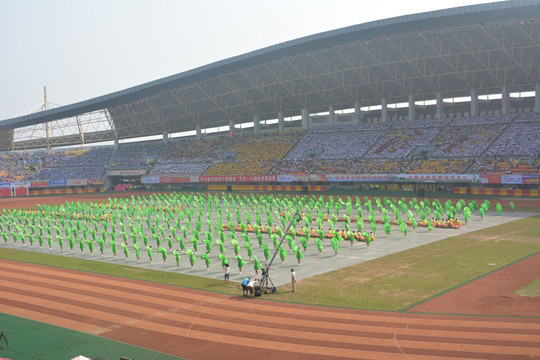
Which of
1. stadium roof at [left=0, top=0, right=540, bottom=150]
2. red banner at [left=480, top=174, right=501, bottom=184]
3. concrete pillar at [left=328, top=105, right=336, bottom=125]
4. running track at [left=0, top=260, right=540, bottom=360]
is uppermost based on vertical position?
stadium roof at [left=0, top=0, right=540, bottom=150]

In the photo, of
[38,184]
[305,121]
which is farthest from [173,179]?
[38,184]

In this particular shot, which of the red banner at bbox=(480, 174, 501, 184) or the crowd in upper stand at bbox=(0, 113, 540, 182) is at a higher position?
the crowd in upper stand at bbox=(0, 113, 540, 182)

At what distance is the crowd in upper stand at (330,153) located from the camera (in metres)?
73.6

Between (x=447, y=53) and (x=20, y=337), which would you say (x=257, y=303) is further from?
(x=447, y=53)

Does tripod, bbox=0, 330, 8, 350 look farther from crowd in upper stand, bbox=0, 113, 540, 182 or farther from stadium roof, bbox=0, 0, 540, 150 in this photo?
crowd in upper stand, bbox=0, 113, 540, 182

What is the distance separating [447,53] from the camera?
246ft

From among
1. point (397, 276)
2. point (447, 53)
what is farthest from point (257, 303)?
point (447, 53)

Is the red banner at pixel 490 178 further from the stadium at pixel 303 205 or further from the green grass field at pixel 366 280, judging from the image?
the green grass field at pixel 366 280

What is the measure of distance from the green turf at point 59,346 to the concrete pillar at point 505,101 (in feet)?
258

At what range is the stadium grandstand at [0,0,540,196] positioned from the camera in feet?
231

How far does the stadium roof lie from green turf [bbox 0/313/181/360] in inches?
2373

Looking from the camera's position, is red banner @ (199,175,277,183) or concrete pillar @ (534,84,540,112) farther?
red banner @ (199,175,277,183)

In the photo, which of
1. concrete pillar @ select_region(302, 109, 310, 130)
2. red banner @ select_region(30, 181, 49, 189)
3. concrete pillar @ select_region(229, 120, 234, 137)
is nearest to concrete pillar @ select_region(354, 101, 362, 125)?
concrete pillar @ select_region(302, 109, 310, 130)

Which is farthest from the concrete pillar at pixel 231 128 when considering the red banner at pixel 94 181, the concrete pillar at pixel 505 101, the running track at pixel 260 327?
the running track at pixel 260 327
